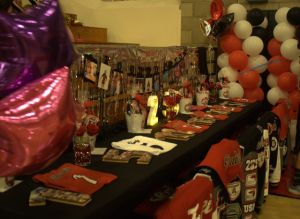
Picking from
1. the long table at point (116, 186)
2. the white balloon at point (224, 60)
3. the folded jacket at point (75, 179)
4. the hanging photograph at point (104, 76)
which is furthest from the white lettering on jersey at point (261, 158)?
the white balloon at point (224, 60)

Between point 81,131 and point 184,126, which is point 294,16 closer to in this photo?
point 184,126

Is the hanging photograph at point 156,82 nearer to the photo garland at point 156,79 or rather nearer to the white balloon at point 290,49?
the photo garland at point 156,79

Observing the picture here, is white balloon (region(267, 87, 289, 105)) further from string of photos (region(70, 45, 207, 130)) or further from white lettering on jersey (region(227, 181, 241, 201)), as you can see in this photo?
white lettering on jersey (region(227, 181, 241, 201))

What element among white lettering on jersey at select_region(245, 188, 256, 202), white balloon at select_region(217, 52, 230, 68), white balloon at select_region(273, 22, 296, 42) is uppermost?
white balloon at select_region(273, 22, 296, 42)

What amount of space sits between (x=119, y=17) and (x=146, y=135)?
16.4ft

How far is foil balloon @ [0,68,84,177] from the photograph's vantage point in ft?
2.22

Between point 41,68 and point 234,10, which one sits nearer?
point 41,68

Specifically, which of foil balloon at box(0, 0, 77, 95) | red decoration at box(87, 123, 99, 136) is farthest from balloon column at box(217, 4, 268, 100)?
foil balloon at box(0, 0, 77, 95)

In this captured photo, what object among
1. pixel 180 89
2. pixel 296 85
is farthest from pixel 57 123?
pixel 296 85

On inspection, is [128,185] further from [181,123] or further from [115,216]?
[181,123]

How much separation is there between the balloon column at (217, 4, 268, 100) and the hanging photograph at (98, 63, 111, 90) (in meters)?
2.54

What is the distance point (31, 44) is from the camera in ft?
2.40

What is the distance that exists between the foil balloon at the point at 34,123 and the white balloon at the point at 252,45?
3.72 meters

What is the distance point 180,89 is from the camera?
9.20 feet
